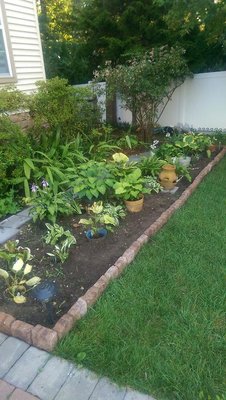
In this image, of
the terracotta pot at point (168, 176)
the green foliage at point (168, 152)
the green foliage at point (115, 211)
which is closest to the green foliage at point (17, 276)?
the green foliage at point (115, 211)

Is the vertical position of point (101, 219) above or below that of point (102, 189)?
below

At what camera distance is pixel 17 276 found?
2527 millimetres

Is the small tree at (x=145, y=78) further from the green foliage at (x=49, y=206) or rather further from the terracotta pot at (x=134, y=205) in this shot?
the green foliage at (x=49, y=206)

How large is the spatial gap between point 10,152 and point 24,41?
2.80 meters

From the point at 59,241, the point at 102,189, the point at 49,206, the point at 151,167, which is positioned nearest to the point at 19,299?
the point at 59,241

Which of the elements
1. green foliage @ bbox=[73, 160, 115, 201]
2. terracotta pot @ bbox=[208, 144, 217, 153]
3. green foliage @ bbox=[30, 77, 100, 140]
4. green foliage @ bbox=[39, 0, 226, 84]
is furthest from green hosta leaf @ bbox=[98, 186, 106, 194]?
green foliage @ bbox=[39, 0, 226, 84]

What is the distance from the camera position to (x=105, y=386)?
Answer: 171cm

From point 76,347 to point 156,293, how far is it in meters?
0.75

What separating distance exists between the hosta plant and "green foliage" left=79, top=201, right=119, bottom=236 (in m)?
0.87

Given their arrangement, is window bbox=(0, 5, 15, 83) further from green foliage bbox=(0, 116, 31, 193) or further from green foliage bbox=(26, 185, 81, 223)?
green foliage bbox=(26, 185, 81, 223)

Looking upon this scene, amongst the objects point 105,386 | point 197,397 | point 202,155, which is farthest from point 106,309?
point 202,155

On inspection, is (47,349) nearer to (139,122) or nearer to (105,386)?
(105,386)

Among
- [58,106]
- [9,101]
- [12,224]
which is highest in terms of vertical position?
[9,101]

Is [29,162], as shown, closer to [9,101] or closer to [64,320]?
[9,101]
